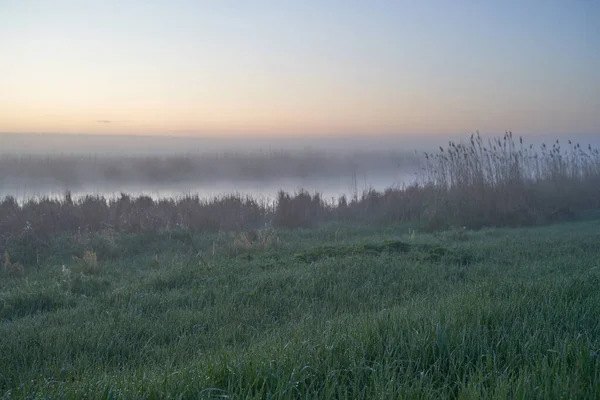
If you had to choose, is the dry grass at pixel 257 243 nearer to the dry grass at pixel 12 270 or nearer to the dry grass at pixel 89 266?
the dry grass at pixel 89 266

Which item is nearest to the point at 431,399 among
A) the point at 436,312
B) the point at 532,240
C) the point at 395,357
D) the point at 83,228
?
the point at 395,357

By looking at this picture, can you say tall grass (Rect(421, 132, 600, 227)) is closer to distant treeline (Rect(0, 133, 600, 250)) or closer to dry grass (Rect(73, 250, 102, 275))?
distant treeline (Rect(0, 133, 600, 250))

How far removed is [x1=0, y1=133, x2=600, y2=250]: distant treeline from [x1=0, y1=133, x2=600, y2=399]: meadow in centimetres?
63

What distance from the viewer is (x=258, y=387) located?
11.6ft

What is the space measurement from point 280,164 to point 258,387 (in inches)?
1626

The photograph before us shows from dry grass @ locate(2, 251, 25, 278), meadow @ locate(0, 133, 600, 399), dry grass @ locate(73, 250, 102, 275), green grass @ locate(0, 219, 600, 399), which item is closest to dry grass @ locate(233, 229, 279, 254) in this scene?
meadow @ locate(0, 133, 600, 399)

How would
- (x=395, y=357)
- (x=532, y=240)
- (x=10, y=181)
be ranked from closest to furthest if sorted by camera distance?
(x=395, y=357), (x=532, y=240), (x=10, y=181)

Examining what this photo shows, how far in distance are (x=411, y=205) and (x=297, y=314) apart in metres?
11.8

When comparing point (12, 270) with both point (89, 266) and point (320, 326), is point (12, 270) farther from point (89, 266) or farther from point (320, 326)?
point (320, 326)

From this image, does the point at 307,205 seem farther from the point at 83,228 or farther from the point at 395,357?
the point at 395,357

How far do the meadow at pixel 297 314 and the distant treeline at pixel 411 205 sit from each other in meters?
0.63

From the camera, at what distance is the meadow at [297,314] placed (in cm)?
351

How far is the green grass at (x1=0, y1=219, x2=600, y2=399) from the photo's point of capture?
11.4ft

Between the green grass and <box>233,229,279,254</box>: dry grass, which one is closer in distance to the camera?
the green grass
